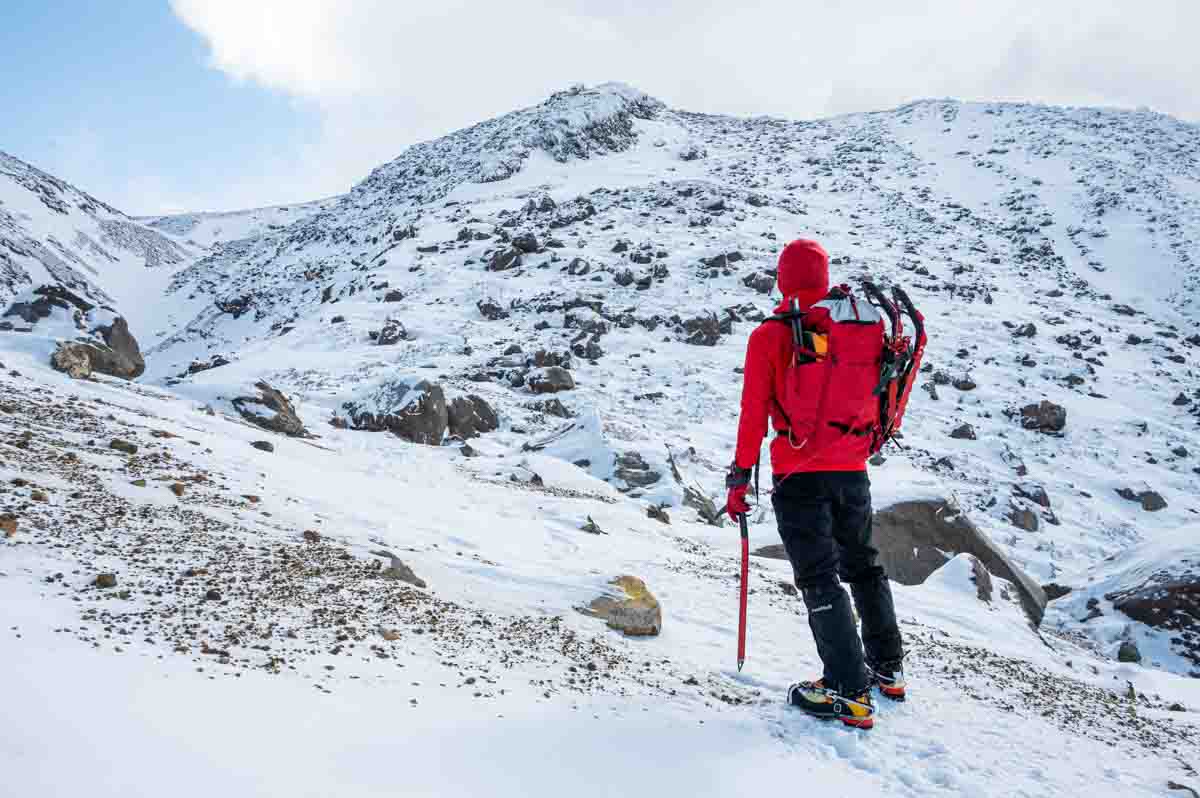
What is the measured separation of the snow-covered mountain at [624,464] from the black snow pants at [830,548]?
421mm

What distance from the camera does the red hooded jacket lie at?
12.4 ft

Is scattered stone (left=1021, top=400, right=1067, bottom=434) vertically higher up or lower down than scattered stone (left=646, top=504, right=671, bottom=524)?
higher up

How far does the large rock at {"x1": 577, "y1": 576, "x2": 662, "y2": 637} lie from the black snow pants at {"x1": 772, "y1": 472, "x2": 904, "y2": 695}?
1459 millimetres

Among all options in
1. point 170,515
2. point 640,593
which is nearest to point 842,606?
point 640,593

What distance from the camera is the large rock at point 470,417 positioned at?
56.1 ft

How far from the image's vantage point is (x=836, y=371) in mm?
3738

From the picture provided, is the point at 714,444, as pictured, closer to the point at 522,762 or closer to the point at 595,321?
the point at 595,321

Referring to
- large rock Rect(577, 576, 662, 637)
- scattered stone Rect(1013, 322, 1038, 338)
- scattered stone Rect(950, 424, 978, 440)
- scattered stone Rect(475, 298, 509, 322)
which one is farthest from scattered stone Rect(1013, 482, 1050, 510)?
scattered stone Rect(475, 298, 509, 322)

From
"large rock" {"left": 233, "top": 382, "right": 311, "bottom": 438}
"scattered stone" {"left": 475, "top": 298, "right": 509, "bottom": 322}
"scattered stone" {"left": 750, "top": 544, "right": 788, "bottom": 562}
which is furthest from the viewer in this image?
Result: "scattered stone" {"left": 475, "top": 298, "right": 509, "bottom": 322}

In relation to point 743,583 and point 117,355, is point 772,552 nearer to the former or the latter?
point 743,583

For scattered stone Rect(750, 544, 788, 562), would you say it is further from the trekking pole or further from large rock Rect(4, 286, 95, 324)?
large rock Rect(4, 286, 95, 324)

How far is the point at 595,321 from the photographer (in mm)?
29844

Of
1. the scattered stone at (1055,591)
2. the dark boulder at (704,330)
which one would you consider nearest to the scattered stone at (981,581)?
the scattered stone at (1055,591)

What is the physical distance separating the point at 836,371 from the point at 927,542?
8.21m
